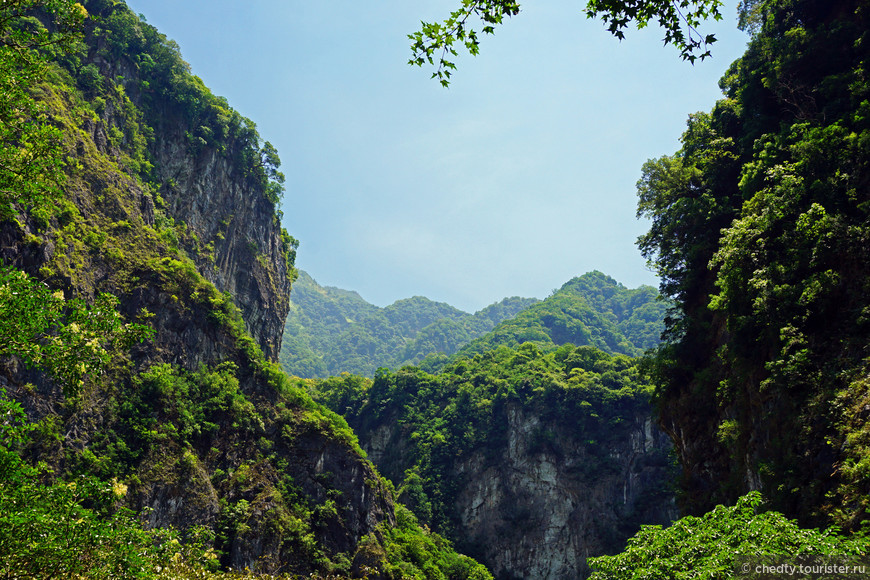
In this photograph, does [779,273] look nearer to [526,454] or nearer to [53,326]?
[53,326]

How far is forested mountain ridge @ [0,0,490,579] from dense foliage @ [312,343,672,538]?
1016 cm

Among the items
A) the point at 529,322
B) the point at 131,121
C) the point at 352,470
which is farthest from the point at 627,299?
the point at 131,121

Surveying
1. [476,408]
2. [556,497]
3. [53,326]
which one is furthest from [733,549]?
[476,408]

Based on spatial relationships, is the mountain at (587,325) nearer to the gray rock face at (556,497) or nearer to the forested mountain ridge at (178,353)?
the gray rock face at (556,497)

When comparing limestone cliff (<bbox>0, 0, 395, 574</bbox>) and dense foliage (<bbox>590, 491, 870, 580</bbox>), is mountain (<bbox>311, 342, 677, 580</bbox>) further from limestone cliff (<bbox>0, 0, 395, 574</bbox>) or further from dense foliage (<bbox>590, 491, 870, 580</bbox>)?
dense foliage (<bbox>590, 491, 870, 580</bbox>)

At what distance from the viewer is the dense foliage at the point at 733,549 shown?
7.16 m

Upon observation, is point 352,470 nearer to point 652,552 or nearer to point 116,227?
point 116,227

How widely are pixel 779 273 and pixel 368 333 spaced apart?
15744 cm

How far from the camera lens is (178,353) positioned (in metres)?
36.4

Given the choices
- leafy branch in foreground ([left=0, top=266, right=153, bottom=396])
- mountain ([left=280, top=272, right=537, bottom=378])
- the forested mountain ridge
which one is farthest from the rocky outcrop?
mountain ([left=280, top=272, right=537, bottom=378])

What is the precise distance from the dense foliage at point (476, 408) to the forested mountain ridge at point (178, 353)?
1016cm

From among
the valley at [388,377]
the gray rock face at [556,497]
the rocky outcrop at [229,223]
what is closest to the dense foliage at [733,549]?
the valley at [388,377]

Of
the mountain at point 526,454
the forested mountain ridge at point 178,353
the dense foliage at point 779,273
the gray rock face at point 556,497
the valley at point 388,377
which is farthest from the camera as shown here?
the mountain at point 526,454

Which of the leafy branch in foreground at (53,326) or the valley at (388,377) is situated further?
the valley at (388,377)
